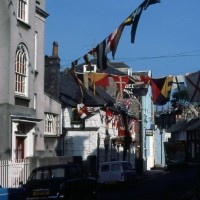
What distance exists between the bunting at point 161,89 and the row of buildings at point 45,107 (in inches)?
200

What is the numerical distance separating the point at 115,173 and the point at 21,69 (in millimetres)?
9174

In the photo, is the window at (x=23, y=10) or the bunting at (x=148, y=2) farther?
the window at (x=23, y=10)

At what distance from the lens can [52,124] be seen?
106 feet

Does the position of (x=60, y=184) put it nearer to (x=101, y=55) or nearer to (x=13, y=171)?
(x=101, y=55)

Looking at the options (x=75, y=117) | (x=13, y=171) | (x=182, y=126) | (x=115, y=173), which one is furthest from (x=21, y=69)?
(x=182, y=126)

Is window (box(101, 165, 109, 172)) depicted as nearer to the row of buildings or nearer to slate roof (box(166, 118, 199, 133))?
the row of buildings

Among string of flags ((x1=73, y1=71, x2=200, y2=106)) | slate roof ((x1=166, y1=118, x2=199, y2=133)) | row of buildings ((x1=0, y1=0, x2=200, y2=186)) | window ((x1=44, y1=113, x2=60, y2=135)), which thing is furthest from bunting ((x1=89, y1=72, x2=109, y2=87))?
slate roof ((x1=166, y1=118, x2=199, y2=133))

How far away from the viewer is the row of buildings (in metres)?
24.9

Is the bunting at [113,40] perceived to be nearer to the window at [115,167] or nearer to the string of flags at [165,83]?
the string of flags at [165,83]

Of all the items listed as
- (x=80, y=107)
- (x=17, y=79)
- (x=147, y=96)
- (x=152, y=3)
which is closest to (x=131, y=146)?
(x=147, y=96)

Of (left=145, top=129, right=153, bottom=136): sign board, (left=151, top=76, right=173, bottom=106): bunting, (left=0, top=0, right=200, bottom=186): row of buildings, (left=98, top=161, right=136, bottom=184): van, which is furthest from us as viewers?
(left=145, top=129, right=153, bottom=136): sign board

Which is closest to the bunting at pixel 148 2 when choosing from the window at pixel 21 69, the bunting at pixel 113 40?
the bunting at pixel 113 40

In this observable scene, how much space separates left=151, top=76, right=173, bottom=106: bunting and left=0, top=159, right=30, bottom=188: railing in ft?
22.7

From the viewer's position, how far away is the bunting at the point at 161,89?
26531mm
